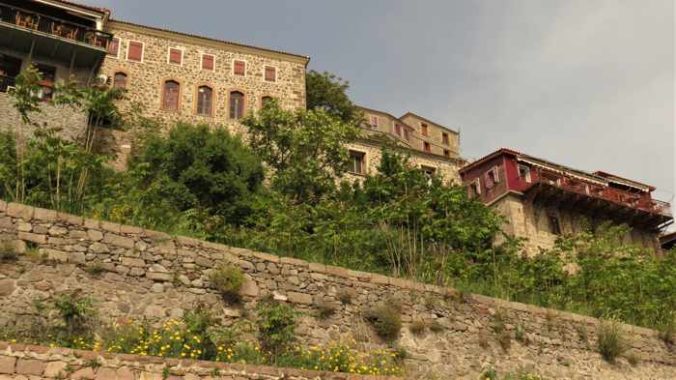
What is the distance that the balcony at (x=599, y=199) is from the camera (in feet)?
104

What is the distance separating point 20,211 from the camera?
978cm

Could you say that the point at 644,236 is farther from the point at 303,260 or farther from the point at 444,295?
the point at 303,260

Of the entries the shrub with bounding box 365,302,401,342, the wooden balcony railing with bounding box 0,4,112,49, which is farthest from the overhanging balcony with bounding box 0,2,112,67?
the shrub with bounding box 365,302,401,342

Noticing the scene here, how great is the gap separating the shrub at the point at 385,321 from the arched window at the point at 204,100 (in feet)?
68.1

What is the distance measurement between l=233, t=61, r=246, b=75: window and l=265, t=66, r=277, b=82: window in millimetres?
1107

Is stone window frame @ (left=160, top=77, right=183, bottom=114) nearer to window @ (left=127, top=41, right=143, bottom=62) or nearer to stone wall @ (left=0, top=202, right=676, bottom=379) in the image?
window @ (left=127, top=41, right=143, bottom=62)

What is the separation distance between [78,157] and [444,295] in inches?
283

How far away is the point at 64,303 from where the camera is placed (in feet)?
28.9

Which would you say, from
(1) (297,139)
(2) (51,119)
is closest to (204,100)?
(1) (297,139)

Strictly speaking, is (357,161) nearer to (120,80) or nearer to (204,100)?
(204,100)

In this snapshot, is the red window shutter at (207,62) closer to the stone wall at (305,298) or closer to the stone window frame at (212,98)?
the stone window frame at (212,98)

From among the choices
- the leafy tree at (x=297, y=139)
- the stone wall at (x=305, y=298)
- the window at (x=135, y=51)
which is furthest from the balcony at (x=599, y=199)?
the window at (x=135, y=51)

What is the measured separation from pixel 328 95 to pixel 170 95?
978cm

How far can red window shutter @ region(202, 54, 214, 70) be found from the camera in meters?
32.1
